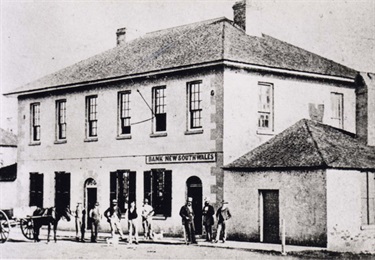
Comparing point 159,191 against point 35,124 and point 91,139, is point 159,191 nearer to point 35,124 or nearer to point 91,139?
point 91,139

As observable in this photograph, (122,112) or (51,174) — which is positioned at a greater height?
(122,112)

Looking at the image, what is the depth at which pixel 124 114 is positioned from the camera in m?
29.3

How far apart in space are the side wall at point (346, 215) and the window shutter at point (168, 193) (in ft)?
23.1

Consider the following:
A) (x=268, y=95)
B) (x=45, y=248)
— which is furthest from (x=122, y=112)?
(x=45, y=248)

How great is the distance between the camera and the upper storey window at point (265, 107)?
87.0 ft

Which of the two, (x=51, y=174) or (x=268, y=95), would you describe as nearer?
(x=268, y=95)

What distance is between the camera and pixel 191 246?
74.2 feet

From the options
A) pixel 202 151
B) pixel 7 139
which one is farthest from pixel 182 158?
pixel 7 139

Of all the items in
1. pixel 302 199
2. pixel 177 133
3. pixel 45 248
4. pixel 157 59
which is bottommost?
pixel 45 248

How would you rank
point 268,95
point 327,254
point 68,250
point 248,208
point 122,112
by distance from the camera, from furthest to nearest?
point 122,112, point 268,95, point 248,208, point 68,250, point 327,254

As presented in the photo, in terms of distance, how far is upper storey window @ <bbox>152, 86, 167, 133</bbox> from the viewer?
27.7 metres

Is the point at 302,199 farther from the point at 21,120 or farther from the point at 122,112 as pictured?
the point at 21,120

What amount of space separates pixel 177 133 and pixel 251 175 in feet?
12.5

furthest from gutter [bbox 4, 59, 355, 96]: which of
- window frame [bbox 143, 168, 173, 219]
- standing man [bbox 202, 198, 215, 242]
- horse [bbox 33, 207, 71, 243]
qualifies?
horse [bbox 33, 207, 71, 243]
